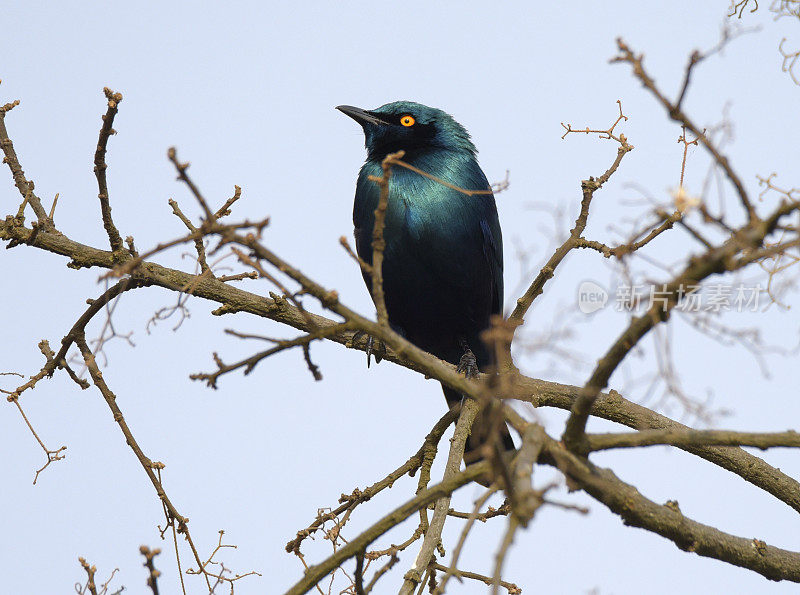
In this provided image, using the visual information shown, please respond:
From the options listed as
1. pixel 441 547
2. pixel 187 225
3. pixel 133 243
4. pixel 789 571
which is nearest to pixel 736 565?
pixel 789 571

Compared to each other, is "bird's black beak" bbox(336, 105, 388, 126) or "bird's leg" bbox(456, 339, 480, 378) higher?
"bird's black beak" bbox(336, 105, 388, 126)

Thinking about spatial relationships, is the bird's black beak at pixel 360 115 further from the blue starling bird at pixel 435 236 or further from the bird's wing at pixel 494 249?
the bird's wing at pixel 494 249

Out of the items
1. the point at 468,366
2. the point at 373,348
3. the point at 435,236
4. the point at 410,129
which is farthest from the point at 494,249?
the point at 373,348

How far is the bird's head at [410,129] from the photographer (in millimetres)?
5156

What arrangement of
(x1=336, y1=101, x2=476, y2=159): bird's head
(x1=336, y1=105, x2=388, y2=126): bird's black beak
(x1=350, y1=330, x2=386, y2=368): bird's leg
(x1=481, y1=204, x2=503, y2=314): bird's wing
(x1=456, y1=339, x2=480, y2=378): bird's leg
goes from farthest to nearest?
(x1=336, y1=105, x2=388, y2=126): bird's black beak
(x1=336, y1=101, x2=476, y2=159): bird's head
(x1=481, y1=204, x2=503, y2=314): bird's wing
(x1=456, y1=339, x2=480, y2=378): bird's leg
(x1=350, y1=330, x2=386, y2=368): bird's leg

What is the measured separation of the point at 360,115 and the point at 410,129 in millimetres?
339

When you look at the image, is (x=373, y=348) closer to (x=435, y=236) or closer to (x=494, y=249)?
(x=435, y=236)

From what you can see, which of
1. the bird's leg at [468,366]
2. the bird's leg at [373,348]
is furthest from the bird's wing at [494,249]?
the bird's leg at [373,348]

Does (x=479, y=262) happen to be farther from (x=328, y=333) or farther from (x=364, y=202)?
(x=328, y=333)

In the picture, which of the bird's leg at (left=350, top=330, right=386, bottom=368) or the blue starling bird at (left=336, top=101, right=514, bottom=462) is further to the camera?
the blue starling bird at (left=336, top=101, right=514, bottom=462)

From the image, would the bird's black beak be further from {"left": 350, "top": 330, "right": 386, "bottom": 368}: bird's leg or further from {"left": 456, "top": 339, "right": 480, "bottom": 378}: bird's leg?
{"left": 350, "top": 330, "right": 386, "bottom": 368}: bird's leg

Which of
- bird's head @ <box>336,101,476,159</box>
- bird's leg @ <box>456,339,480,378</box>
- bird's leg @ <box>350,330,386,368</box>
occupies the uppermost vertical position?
bird's head @ <box>336,101,476,159</box>

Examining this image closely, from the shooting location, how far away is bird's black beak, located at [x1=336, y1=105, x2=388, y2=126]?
17.4ft

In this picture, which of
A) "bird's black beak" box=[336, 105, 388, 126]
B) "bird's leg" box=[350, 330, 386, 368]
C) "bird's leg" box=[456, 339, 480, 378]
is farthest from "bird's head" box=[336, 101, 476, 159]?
"bird's leg" box=[350, 330, 386, 368]
